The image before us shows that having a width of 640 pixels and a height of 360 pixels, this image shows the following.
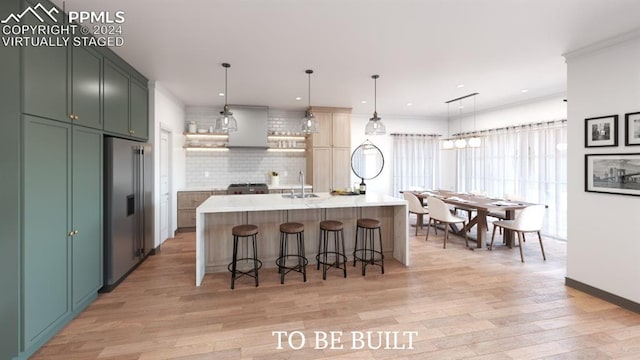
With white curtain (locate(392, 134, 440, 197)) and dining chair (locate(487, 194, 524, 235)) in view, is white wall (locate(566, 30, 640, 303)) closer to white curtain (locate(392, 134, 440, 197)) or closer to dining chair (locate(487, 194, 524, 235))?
dining chair (locate(487, 194, 524, 235))

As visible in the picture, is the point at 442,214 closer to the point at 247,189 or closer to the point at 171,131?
the point at 247,189

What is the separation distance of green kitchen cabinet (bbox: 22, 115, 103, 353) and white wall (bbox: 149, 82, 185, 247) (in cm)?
153

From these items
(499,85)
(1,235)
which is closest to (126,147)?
(1,235)

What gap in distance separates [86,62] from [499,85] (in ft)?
17.8

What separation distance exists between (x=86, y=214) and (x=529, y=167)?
23.1 feet

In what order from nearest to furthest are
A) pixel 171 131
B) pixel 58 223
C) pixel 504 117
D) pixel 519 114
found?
pixel 58 223
pixel 171 131
pixel 519 114
pixel 504 117

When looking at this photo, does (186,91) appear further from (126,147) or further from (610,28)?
(610,28)

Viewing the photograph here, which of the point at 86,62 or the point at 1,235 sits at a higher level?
the point at 86,62

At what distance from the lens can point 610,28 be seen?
2.57 metres

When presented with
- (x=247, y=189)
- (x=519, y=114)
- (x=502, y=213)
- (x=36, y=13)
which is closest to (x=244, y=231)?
(x=36, y=13)

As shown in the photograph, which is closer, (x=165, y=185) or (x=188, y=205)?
(x=165, y=185)

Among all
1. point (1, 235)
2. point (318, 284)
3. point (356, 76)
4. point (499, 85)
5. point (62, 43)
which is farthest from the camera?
point (499, 85)

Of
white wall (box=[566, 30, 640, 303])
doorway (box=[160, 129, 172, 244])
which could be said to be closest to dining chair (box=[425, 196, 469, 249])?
white wall (box=[566, 30, 640, 303])

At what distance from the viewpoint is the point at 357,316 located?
2.55 m
